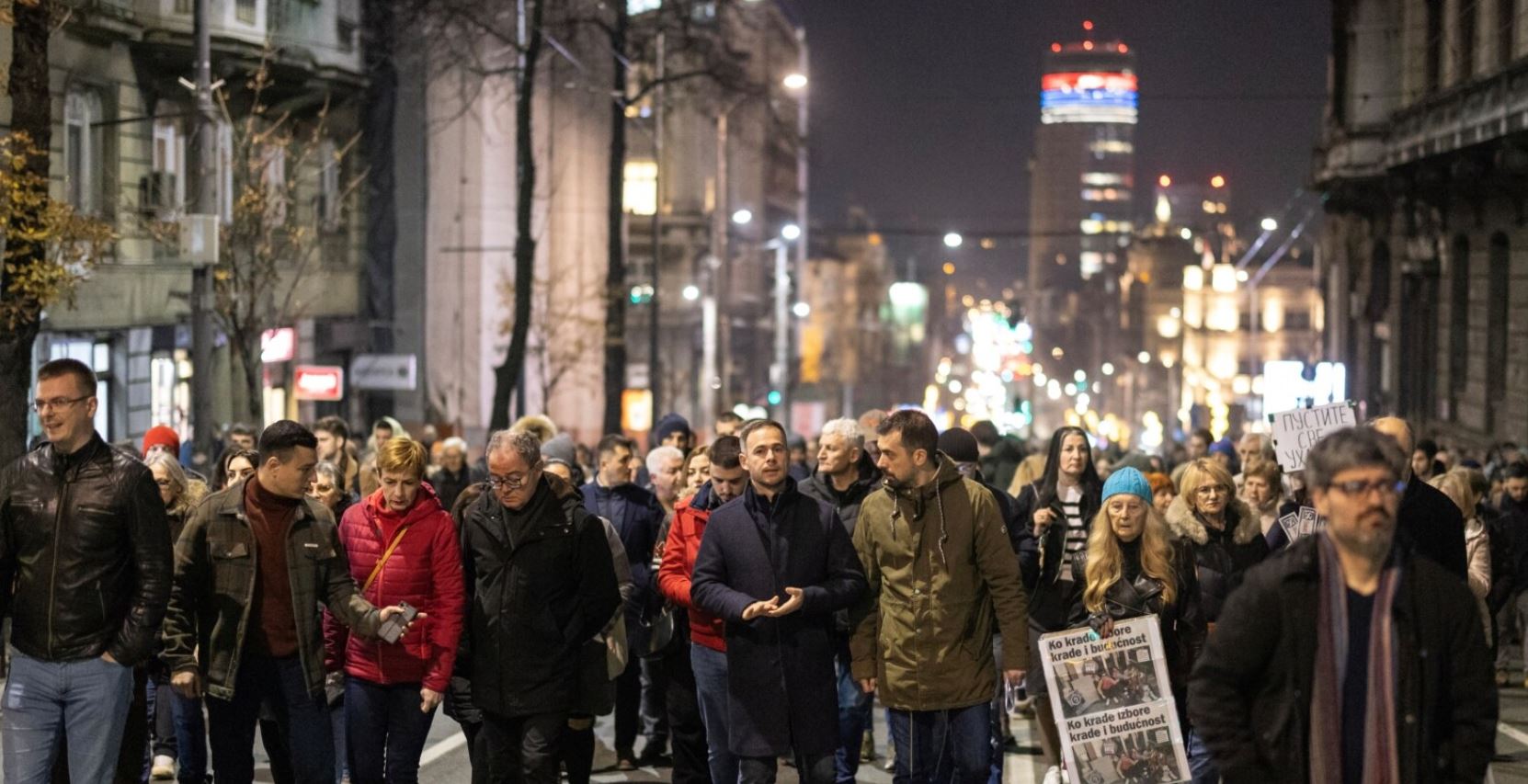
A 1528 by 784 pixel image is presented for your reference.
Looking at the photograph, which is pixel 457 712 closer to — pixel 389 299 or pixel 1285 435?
pixel 1285 435

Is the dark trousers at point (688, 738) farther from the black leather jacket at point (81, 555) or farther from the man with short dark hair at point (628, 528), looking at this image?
the black leather jacket at point (81, 555)

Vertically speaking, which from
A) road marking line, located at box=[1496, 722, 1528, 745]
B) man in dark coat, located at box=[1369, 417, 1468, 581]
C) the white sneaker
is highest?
man in dark coat, located at box=[1369, 417, 1468, 581]

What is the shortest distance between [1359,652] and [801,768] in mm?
3988

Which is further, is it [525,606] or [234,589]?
[525,606]

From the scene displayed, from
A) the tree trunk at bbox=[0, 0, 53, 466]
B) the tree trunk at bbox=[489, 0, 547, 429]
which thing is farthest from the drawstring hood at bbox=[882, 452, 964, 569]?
the tree trunk at bbox=[489, 0, 547, 429]

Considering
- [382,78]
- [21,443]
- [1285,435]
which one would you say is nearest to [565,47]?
[382,78]

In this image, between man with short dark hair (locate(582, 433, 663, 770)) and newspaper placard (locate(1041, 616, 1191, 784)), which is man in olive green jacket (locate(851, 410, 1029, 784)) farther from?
man with short dark hair (locate(582, 433, 663, 770))

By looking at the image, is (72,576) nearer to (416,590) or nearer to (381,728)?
(416,590)

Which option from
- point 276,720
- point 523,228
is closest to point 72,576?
point 276,720

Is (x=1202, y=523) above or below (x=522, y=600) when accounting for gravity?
above

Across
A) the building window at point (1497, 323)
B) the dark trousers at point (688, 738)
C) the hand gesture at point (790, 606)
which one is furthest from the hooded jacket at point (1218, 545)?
the building window at point (1497, 323)

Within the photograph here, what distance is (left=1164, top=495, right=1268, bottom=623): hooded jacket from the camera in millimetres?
9719

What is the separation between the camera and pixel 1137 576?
9289 mm

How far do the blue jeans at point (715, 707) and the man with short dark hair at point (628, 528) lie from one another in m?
2.09
